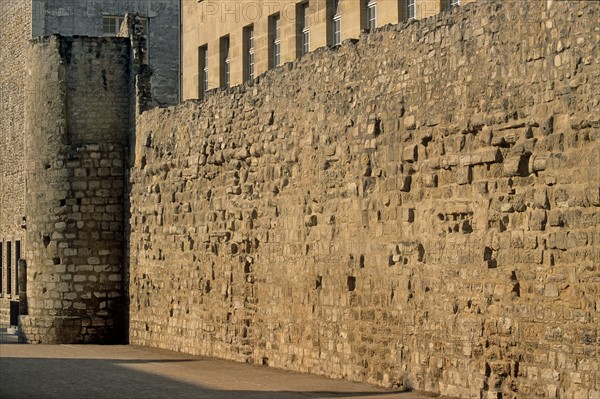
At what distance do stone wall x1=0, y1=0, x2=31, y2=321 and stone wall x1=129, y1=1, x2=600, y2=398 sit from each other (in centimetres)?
2058

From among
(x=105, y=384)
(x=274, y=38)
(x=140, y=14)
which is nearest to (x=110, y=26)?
(x=140, y=14)

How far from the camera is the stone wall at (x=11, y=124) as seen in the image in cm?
4256

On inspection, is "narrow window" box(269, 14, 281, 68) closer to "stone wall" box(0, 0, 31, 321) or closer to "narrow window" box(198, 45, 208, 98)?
"narrow window" box(198, 45, 208, 98)

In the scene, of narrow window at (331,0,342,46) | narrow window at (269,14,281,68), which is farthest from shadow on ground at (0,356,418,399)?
narrow window at (269,14,281,68)

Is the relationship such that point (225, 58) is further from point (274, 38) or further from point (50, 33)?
point (50, 33)

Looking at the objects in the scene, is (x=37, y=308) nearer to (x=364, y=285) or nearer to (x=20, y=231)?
(x=364, y=285)

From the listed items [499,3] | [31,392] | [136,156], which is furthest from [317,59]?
[136,156]

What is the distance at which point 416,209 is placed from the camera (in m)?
16.1

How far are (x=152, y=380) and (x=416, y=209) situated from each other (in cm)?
411

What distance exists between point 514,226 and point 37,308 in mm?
14107

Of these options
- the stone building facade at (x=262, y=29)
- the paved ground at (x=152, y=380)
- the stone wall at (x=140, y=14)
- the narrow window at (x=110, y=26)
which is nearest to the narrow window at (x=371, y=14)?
the stone building facade at (x=262, y=29)

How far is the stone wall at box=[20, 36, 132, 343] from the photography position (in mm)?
26203

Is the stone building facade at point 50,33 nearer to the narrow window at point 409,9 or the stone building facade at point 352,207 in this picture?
the narrow window at point 409,9

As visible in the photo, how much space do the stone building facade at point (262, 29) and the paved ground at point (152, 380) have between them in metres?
8.62
